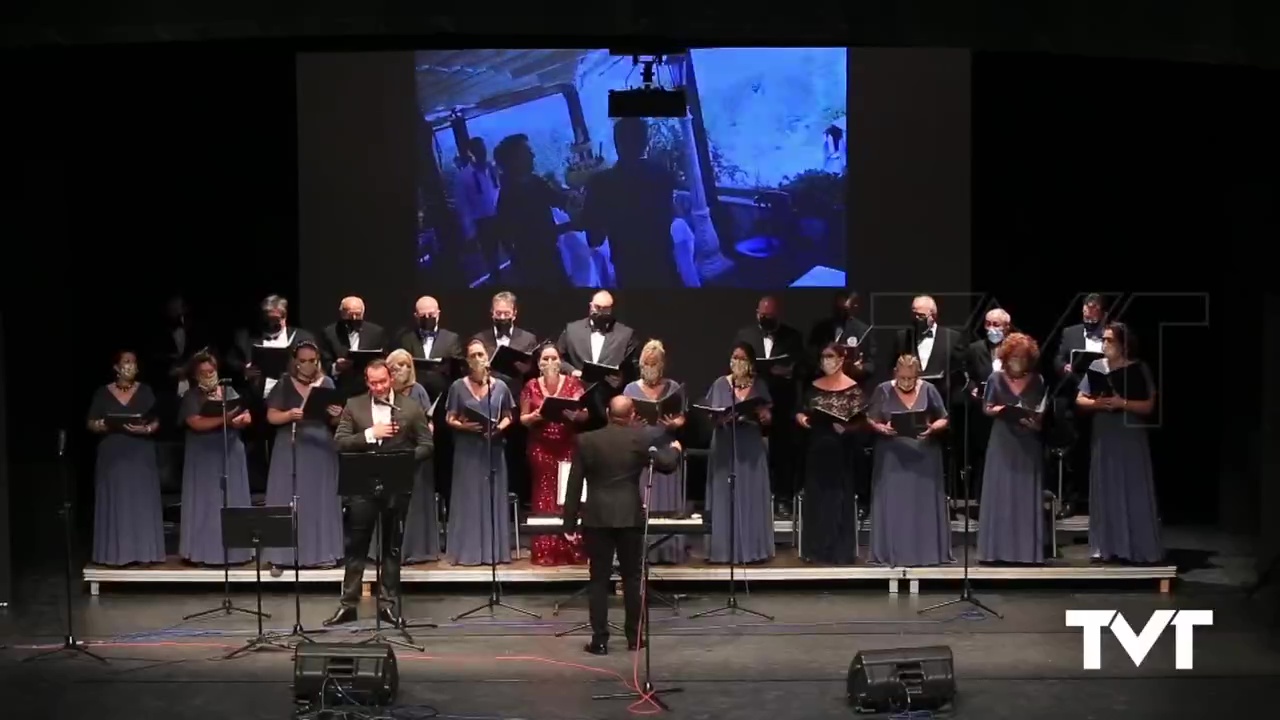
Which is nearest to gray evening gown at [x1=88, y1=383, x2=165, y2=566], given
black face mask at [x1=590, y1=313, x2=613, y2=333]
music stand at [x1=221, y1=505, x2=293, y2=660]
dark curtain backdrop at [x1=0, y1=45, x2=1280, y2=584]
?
dark curtain backdrop at [x1=0, y1=45, x2=1280, y2=584]

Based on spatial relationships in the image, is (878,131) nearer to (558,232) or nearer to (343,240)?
(558,232)

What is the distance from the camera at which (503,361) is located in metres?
11.3

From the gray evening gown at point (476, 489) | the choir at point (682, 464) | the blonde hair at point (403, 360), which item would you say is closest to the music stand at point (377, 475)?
the blonde hair at point (403, 360)

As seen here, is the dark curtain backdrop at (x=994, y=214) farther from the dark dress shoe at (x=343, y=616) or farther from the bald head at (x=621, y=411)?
the bald head at (x=621, y=411)

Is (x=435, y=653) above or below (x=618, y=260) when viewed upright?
below

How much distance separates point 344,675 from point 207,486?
3472 mm

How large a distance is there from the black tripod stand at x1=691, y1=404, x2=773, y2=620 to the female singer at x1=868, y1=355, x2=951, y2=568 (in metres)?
0.95

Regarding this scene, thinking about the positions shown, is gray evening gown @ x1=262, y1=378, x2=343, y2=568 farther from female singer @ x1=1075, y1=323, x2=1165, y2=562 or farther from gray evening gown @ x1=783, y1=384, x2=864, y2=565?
female singer @ x1=1075, y1=323, x2=1165, y2=562

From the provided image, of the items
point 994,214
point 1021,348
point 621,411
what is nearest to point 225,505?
point 621,411

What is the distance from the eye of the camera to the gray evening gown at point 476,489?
11430 millimetres

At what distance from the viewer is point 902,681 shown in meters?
8.51

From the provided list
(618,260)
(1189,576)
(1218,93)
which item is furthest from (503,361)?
(1218,93)

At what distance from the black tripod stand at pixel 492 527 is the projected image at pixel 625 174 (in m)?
2.48

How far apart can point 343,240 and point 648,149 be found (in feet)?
8.44
